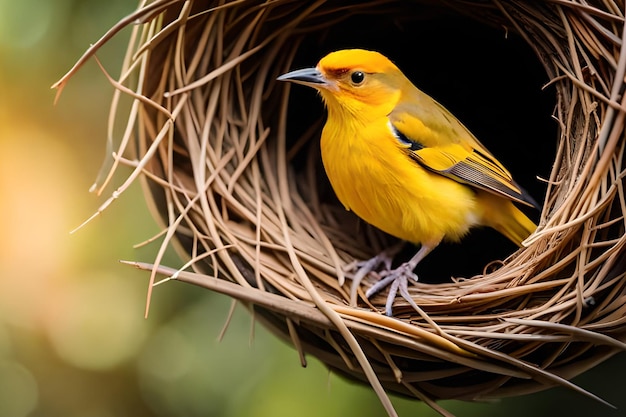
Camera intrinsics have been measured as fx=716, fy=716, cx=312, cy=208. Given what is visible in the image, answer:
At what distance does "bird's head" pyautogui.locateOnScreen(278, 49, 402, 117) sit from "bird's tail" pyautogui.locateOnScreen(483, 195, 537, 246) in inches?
8.0

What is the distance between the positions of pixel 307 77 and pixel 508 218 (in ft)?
1.16

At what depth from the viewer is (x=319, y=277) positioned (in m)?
0.95

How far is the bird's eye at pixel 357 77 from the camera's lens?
98cm

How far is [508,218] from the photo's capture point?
1.03 m

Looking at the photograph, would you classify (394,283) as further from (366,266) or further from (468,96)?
(468,96)

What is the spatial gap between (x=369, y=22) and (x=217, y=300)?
1.78 ft

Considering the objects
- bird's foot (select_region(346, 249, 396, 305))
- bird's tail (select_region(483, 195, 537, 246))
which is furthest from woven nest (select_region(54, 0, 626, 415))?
bird's tail (select_region(483, 195, 537, 246))

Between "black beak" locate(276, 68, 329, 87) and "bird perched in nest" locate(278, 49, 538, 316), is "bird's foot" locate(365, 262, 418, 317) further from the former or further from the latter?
"black beak" locate(276, 68, 329, 87)

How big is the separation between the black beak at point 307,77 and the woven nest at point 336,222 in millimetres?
70

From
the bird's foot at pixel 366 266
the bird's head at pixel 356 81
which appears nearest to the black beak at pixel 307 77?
the bird's head at pixel 356 81

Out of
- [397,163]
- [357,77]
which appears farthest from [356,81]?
[397,163]

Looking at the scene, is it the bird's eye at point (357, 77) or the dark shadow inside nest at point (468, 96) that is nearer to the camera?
the bird's eye at point (357, 77)

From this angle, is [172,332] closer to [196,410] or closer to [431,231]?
[196,410]

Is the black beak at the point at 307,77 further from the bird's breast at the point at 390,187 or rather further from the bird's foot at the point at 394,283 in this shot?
the bird's foot at the point at 394,283
